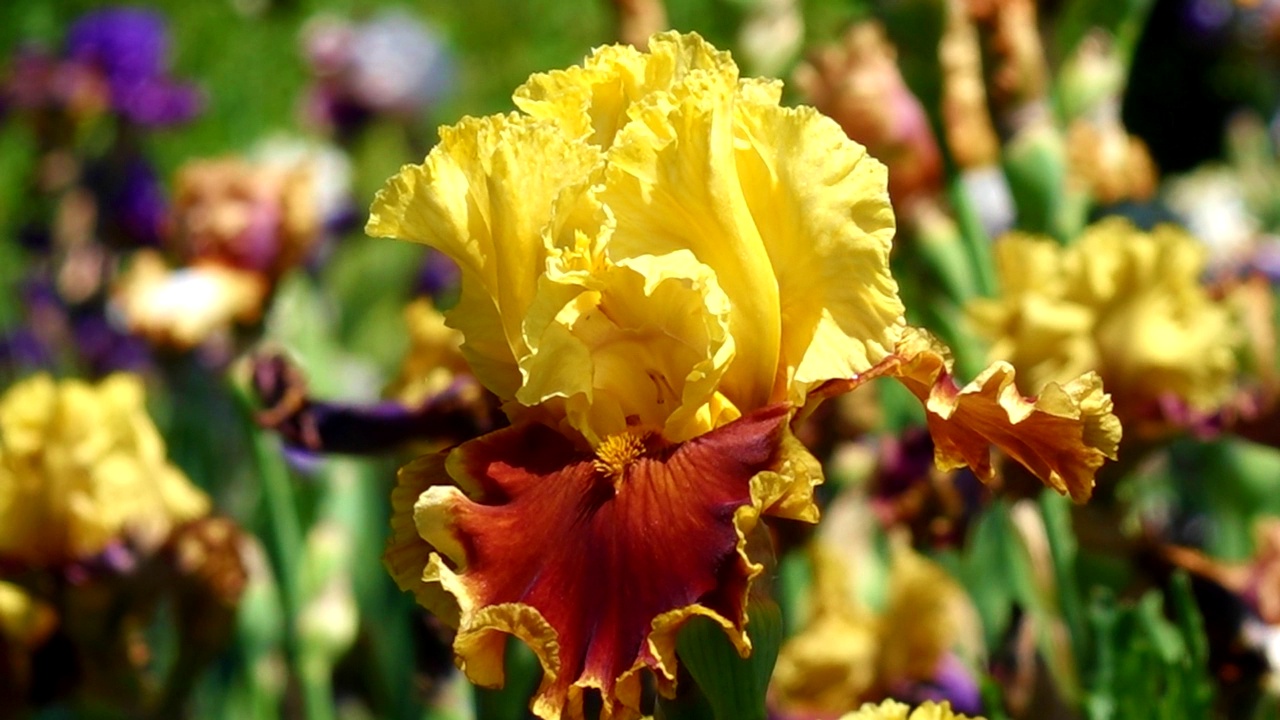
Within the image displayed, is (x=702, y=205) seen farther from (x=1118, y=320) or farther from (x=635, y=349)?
(x=1118, y=320)

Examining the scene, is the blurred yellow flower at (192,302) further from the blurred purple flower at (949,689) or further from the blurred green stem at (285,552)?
the blurred purple flower at (949,689)

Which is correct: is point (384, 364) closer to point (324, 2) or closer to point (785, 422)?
point (785, 422)

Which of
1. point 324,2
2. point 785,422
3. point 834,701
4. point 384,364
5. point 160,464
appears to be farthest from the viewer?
point 324,2

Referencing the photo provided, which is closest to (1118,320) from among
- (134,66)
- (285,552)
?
(285,552)

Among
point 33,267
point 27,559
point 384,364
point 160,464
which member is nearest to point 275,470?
point 160,464

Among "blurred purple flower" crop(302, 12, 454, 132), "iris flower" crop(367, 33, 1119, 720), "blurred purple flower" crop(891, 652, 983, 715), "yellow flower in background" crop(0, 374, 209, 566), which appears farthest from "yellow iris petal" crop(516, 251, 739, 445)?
"blurred purple flower" crop(302, 12, 454, 132)

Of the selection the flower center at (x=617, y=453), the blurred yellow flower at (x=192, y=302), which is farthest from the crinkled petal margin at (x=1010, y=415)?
the blurred yellow flower at (x=192, y=302)
